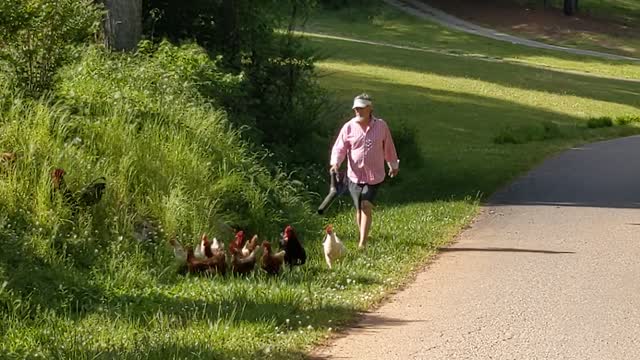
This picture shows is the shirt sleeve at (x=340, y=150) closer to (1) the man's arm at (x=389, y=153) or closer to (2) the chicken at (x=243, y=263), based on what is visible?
(1) the man's arm at (x=389, y=153)

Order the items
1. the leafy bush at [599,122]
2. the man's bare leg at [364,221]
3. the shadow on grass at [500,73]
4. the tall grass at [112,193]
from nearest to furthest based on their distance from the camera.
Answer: the tall grass at [112,193]
the man's bare leg at [364,221]
the leafy bush at [599,122]
the shadow on grass at [500,73]

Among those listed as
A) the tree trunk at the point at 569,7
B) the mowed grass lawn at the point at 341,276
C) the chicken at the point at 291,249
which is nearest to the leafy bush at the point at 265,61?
the mowed grass lawn at the point at 341,276

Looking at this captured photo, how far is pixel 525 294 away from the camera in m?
11.1

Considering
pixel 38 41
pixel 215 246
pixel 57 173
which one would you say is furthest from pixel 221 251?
pixel 38 41

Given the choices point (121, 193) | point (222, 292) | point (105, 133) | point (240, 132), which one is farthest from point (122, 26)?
point (222, 292)

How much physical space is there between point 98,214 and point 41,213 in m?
0.69

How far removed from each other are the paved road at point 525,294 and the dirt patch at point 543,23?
48.9 meters

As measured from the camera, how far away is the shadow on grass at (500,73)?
1704 inches

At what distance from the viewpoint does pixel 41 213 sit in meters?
11.6

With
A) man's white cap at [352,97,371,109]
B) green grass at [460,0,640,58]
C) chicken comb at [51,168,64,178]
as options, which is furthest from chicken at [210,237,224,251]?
green grass at [460,0,640,58]

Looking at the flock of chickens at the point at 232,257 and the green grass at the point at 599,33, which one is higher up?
the flock of chickens at the point at 232,257

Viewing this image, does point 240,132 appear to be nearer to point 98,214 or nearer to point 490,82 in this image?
point 98,214

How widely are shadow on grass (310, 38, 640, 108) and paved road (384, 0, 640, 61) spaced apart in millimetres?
10902

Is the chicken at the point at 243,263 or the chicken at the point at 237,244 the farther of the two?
the chicken at the point at 237,244
